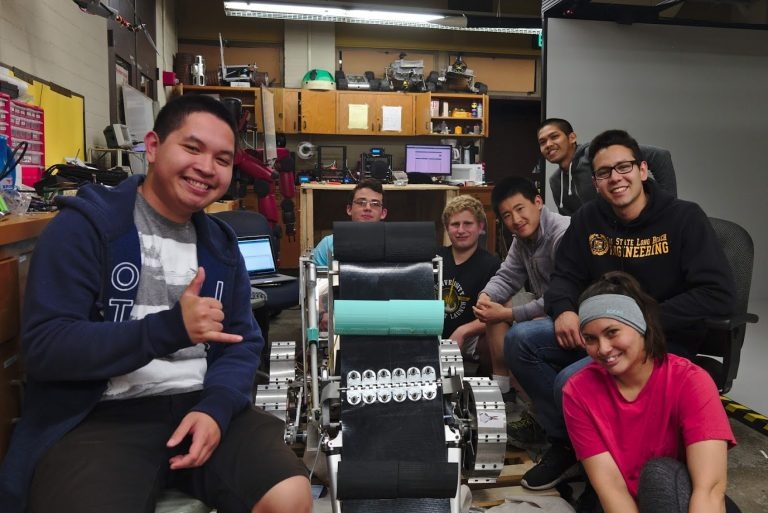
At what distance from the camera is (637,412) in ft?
5.43

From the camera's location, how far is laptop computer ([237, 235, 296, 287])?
3.50m

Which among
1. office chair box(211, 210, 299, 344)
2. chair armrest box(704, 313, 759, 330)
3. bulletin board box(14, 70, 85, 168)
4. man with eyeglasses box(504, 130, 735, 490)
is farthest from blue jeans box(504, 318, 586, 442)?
bulletin board box(14, 70, 85, 168)

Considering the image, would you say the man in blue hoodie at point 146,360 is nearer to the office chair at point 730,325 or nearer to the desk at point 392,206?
the office chair at point 730,325

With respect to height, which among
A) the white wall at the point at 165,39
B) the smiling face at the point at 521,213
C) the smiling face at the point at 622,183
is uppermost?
the white wall at the point at 165,39

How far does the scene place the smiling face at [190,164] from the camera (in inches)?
52.9

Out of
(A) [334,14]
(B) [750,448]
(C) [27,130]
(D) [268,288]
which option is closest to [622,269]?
(B) [750,448]

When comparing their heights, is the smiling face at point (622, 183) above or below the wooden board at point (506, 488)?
above

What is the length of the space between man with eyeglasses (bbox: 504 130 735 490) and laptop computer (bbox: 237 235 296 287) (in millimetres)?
1728

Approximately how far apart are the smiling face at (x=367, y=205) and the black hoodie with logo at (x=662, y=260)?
3.19 feet

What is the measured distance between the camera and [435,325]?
5.87ft

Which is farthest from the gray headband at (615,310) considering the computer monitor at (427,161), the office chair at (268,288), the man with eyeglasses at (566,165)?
the computer monitor at (427,161)

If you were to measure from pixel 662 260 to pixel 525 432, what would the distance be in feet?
3.05

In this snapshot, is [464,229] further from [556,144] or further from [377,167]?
[377,167]

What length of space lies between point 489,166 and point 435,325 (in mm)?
6801
